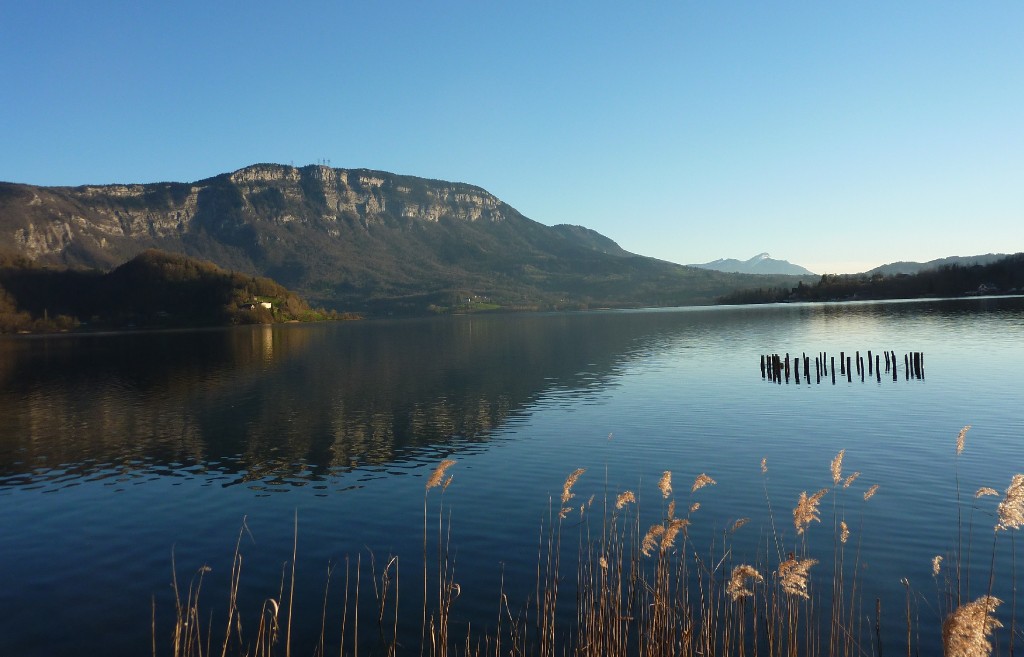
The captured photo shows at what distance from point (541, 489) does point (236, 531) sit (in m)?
9.74

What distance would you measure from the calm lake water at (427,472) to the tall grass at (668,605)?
0.34 metres

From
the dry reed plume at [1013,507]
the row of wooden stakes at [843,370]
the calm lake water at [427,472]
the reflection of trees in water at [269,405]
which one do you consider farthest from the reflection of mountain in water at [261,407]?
the dry reed plume at [1013,507]

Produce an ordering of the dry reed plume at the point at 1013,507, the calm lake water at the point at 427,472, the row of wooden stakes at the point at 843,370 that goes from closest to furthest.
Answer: the dry reed plume at the point at 1013,507, the calm lake water at the point at 427,472, the row of wooden stakes at the point at 843,370

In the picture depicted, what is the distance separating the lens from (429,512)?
20906 millimetres

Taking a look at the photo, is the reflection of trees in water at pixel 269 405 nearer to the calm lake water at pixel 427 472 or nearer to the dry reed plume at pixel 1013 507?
the calm lake water at pixel 427 472

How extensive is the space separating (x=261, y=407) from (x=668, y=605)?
4061 cm

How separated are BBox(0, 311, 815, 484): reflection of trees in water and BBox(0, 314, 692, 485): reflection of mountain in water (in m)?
0.11

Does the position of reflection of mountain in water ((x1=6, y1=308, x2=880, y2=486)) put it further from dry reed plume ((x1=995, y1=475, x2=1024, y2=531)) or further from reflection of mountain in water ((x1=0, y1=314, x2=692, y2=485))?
dry reed plume ((x1=995, y1=475, x2=1024, y2=531))

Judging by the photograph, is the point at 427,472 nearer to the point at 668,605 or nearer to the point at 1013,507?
the point at 668,605

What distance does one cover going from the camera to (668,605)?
29.7 feet

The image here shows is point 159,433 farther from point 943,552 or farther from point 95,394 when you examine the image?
point 943,552

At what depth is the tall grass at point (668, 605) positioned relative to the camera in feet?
28.4

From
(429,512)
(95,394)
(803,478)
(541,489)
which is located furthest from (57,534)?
(95,394)

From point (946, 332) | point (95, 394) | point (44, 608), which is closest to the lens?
point (44, 608)
